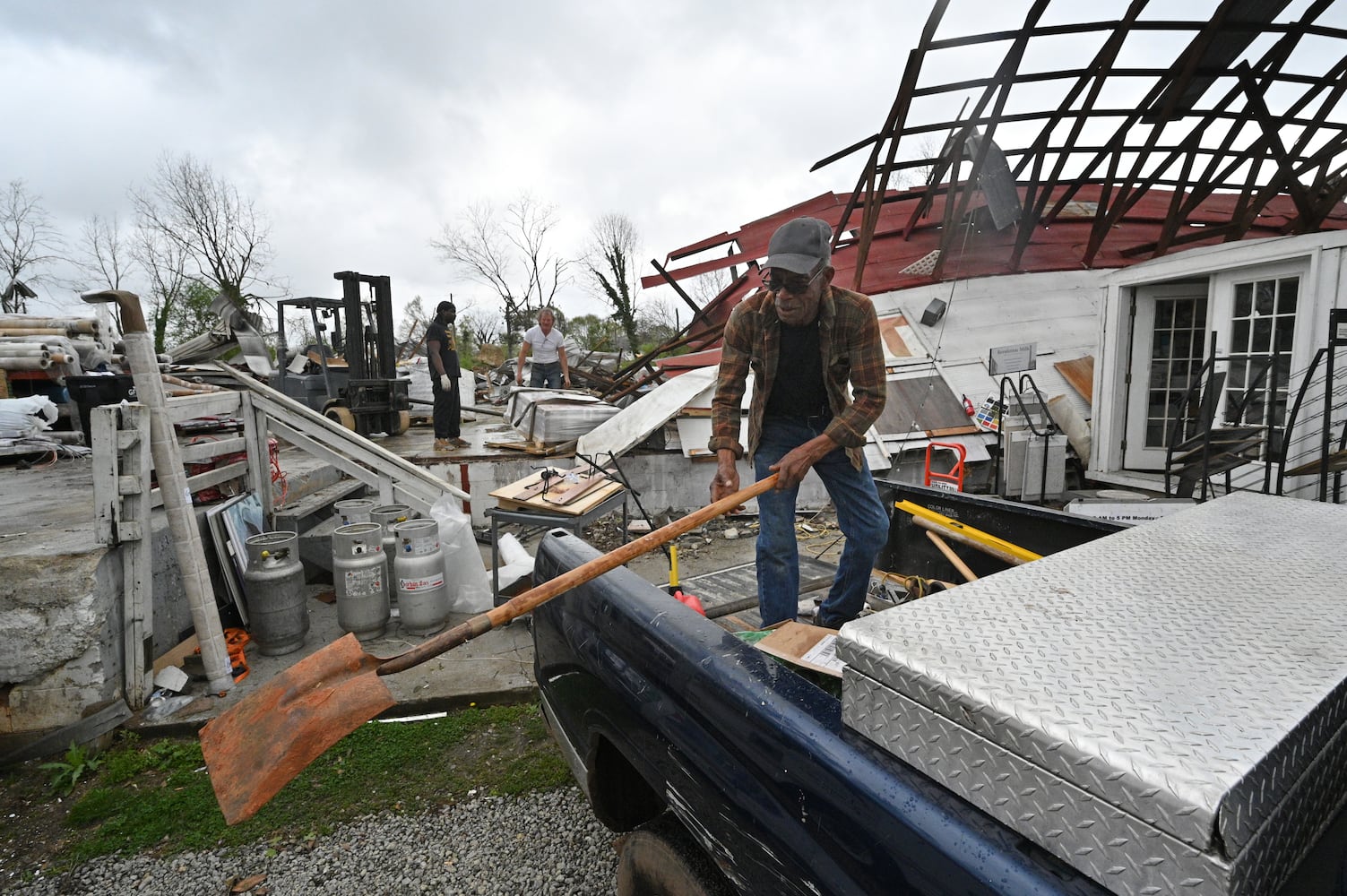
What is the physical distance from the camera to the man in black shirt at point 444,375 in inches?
323

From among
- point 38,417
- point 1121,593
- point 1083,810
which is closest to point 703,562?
point 1121,593

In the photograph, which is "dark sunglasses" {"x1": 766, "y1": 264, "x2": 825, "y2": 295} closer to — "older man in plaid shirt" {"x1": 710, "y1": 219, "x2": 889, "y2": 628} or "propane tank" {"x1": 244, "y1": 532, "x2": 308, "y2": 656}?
"older man in plaid shirt" {"x1": 710, "y1": 219, "x2": 889, "y2": 628}

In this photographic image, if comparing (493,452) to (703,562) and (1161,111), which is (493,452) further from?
(1161,111)

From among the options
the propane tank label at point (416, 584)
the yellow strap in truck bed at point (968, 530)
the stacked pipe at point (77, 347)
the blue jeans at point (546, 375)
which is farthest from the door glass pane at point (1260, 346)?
the stacked pipe at point (77, 347)

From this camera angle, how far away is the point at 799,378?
2969mm

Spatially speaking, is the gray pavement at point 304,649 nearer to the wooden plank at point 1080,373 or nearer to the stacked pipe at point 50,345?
the stacked pipe at point 50,345

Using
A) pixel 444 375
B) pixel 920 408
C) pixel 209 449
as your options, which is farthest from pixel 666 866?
pixel 444 375

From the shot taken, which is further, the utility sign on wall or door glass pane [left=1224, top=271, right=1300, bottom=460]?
the utility sign on wall

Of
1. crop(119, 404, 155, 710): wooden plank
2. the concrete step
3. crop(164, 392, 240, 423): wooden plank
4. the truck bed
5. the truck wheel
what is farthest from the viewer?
the concrete step

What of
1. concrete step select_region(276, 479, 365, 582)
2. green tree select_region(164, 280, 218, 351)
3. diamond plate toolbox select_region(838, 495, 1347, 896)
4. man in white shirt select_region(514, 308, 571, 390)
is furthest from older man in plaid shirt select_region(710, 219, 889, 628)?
green tree select_region(164, 280, 218, 351)

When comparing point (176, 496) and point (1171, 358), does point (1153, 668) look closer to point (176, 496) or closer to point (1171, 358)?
point (176, 496)

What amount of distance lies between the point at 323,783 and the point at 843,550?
2583 mm

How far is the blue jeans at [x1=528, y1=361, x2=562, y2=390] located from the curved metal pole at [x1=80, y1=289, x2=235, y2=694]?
673 centimetres

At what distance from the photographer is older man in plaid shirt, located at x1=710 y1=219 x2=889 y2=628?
2.67 metres
